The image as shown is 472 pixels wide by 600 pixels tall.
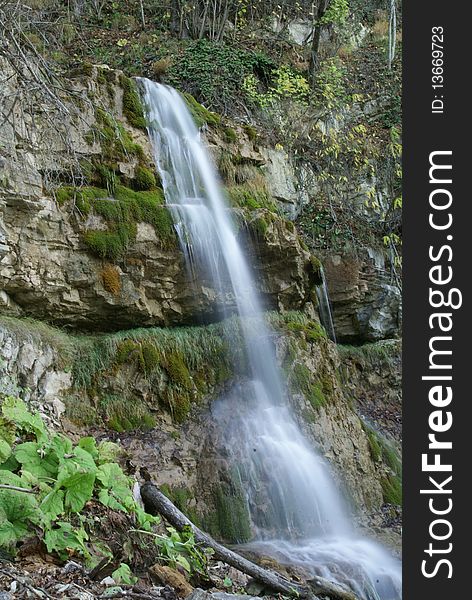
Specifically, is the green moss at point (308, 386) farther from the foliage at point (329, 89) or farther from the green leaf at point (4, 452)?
the foliage at point (329, 89)

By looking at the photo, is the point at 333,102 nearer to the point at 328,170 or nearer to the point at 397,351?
the point at 328,170

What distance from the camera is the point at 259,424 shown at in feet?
21.9

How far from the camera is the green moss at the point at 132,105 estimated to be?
27.3 feet

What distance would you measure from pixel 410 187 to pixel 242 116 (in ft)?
30.4

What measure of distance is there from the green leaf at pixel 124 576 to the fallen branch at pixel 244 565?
1079 millimetres

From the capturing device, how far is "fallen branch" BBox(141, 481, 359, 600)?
380 centimetres

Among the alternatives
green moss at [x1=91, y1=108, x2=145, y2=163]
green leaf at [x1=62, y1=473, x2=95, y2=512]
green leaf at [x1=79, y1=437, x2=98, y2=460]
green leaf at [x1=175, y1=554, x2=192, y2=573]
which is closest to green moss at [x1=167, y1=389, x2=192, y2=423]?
green leaf at [x1=79, y1=437, x2=98, y2=460]

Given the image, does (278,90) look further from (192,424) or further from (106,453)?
(106,453)

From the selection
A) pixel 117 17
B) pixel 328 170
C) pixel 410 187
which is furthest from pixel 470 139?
pixel 117 17

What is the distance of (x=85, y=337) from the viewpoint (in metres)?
6.75

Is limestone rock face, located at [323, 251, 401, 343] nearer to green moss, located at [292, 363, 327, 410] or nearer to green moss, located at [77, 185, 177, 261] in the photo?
green moss, located at [292, 363, 327, 410]

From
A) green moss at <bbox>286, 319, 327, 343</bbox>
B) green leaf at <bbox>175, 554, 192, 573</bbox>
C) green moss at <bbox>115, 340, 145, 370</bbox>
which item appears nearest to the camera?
green leaf at <bbox>175, 554, 192, 573</bbox>

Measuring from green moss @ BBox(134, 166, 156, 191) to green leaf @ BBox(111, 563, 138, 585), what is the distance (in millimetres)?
5528

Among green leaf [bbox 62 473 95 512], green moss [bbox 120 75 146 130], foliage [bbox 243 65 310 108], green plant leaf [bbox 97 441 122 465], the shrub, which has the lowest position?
green leaf [bbox 62 473 95 512]
